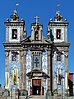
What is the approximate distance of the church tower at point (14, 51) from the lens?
63375 millimetres

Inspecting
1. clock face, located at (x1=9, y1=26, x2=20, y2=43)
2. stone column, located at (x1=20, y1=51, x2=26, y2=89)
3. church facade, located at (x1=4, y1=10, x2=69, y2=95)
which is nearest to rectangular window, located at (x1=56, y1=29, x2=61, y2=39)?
church facade, located at (x1=4, y1=10, x2=69, y2=95)

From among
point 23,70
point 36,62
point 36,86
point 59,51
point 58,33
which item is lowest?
point 36,86

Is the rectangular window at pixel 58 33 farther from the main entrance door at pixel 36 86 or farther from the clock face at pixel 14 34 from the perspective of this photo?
the main entrance door at pixel 36 86

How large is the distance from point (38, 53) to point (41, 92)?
5.67m

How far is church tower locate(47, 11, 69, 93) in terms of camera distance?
63500mm

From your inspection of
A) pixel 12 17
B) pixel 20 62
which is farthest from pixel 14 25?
pixel 20 62

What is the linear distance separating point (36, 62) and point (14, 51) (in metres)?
3.67

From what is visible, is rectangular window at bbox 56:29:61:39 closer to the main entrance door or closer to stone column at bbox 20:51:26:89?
stone column at bbox 20:51:26:89

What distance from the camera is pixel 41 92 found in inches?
2480

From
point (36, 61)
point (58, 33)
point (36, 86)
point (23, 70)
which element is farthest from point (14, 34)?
point (36, 86)

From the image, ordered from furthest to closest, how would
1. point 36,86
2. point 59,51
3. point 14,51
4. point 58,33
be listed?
point 58,33, point 59,51, point 14,51, point 36,86

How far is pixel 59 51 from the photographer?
64.4 metres

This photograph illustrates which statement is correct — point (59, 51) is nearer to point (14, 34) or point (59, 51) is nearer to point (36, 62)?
point (36, 62)

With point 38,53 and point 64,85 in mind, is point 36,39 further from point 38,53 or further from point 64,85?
point 64,85
